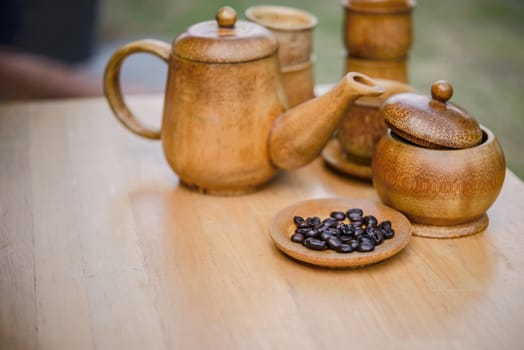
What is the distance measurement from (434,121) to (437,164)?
0.19 ft

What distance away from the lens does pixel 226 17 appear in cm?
103

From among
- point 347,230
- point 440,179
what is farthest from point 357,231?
point 440,179

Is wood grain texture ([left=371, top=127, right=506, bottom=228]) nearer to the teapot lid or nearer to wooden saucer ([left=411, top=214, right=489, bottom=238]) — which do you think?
wooden saucer ([left=411, top=214, right=489, bottom=238])

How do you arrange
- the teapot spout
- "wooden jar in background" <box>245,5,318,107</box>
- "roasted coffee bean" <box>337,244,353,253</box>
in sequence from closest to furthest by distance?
"roasted coffee bean" <box>337,244,353,253</box> < the teapot spout < "wooden jar in background" <box>245,5,318,107</box>

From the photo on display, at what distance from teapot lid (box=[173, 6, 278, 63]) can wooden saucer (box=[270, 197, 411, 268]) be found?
0.23 m

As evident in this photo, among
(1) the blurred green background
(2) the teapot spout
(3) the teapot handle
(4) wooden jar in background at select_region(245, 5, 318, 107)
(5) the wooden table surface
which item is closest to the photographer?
(5) the wooden table surface

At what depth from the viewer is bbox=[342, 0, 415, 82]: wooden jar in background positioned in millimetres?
1254

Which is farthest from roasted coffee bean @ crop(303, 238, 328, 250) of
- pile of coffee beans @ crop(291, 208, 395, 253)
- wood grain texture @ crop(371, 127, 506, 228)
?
wood grain texture @ crop(371, 127, 506, 228)

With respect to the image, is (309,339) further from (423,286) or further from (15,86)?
(15,86)

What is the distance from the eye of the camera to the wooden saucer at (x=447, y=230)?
96cm

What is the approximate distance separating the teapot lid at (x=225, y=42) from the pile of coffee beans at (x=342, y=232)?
9.8 inches

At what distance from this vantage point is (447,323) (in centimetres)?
78

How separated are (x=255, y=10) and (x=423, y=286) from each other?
2.10 ft

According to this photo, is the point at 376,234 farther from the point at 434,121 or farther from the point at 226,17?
the point at 226,17
